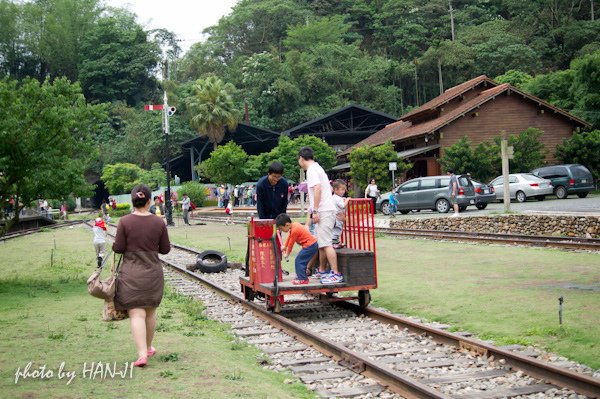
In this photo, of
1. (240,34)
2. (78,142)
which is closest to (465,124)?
(78,142)

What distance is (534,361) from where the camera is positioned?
630cm

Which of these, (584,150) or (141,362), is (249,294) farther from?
(584,150)

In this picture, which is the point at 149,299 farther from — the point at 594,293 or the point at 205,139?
the point at 205,139

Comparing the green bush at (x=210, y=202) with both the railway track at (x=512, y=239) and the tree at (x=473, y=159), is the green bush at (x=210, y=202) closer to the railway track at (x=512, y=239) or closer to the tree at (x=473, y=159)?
the tree at (x=473, y=159)

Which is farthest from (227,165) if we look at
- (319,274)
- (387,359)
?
(387,359)

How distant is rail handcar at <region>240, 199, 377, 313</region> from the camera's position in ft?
31.5

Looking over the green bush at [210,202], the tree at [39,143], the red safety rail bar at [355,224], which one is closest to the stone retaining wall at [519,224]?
the red safety rail bar at [355,224]

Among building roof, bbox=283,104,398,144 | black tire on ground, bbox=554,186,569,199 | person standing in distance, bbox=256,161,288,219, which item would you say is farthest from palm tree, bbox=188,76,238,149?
person standing in distance, bbox=256,161,288,219

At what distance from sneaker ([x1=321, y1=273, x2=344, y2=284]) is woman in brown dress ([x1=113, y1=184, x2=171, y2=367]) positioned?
3.24 meters

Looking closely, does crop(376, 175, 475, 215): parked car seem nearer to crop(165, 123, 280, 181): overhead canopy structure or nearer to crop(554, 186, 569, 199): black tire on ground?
crop(554, 186, 569, 199): black tire on ground

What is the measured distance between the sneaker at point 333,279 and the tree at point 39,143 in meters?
7.10

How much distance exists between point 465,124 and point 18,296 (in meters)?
34.7

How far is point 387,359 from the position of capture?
7133 millimetres

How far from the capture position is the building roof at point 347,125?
191 ft
